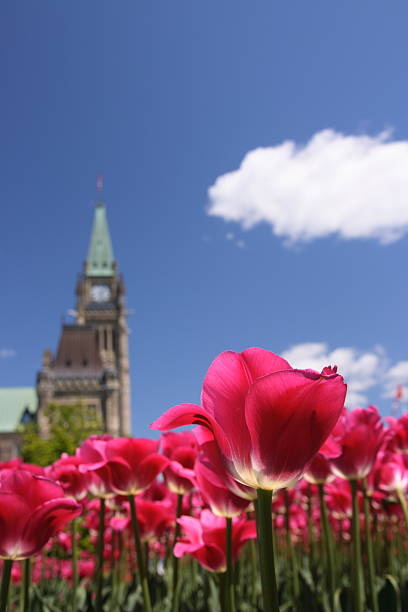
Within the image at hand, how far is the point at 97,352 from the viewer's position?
Answer: 211ft

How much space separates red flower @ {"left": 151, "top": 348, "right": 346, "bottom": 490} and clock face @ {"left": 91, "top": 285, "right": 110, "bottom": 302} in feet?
273

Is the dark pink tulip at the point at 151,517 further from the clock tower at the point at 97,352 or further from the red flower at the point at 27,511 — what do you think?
the clock tower at the point at 97,352

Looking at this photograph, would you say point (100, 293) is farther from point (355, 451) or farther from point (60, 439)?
point (355, 451)

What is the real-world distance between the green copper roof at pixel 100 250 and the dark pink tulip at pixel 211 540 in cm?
8498

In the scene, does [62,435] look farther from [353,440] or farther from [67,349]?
[67,349]

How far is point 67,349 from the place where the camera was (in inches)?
2512

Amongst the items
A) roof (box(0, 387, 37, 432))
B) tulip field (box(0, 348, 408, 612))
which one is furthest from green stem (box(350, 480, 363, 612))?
roof (box(0, 387, 37, 432))

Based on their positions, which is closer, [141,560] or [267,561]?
[267,561]

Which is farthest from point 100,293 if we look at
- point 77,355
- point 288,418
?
point 288,418

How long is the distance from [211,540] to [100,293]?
83927mm

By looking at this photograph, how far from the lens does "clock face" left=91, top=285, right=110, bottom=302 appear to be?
82875 millimetres

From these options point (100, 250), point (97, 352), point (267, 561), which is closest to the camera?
point (267, 561)

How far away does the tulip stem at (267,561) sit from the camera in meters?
0.76

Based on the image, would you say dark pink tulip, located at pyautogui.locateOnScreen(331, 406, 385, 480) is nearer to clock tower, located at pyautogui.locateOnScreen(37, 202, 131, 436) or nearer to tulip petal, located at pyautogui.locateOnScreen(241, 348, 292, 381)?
tulip petal, located at pyautogui.locateOnScreen(241, 348, 292, 381)
